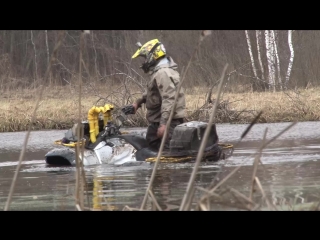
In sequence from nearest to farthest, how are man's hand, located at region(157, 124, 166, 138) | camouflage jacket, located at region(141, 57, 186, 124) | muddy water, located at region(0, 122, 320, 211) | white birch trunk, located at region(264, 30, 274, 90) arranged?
1. muddy water, located at region(0, 122, 320, 211)
2. man's hand, located at region(157, 124, 166, 138)
3. camouflage jacket, located at region(141, 57, 186, 124)
4. white birch trunk, located at region(264, 30, 274, 90)

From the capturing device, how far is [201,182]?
9820mm

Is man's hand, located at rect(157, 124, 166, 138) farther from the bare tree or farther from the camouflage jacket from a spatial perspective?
the bare tree

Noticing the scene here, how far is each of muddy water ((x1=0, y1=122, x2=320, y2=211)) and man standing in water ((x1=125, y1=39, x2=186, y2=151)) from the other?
0.58 m

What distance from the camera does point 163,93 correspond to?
1191 cm

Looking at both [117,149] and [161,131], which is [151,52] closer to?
[161,131]

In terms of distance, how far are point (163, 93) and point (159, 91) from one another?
170 mm

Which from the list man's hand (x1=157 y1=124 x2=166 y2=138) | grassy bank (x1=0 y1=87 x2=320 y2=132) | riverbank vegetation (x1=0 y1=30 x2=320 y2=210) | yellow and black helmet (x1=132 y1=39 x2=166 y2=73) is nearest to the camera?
man's hand (x1=157 y1=124 x2=166 y2=138)

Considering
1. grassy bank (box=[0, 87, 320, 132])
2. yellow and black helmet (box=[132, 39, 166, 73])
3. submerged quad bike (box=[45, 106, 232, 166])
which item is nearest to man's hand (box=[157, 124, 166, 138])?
submerged quad bike (box=[45, 106, 232, 166])

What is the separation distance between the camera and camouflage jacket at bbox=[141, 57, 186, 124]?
39.0 ft

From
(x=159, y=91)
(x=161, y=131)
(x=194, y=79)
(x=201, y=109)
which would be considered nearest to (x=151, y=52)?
(x=159, y=91)
